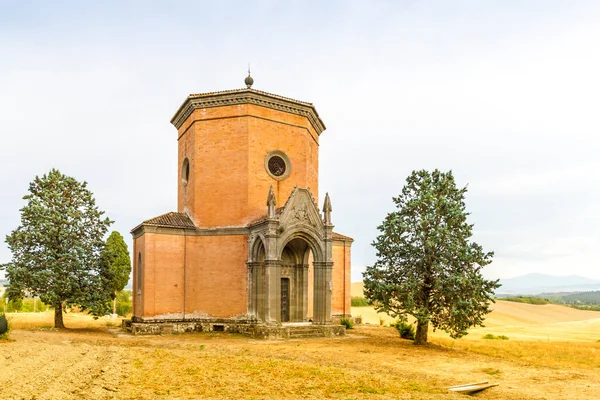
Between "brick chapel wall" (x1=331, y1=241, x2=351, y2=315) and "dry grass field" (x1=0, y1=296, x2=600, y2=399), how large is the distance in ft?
27.0

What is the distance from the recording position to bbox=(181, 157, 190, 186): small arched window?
2995 cm

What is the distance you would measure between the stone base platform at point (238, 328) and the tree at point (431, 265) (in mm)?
3625

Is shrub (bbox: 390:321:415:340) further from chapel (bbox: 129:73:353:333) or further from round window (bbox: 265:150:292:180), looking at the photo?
round window (bbox: 265:150:292:180)

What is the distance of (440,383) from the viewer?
47.9 ft

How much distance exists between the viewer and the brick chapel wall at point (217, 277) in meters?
27.0

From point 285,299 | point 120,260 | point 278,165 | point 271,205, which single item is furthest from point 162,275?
point 120,260

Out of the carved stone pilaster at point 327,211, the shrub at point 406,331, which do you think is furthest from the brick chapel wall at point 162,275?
the shrub at point 406,331

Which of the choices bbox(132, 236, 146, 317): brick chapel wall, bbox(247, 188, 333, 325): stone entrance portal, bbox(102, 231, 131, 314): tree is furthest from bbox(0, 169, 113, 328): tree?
bbox(102, 231, 131, 314): tree

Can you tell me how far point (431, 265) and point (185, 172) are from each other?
1575 cm

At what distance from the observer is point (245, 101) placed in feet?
91.4

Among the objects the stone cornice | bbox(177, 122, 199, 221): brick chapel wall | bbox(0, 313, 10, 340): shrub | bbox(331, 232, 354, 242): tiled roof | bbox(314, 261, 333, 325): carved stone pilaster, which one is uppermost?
the stone cornice

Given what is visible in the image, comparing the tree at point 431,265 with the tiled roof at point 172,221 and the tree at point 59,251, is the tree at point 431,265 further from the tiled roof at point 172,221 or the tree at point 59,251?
the tree at point 59,251

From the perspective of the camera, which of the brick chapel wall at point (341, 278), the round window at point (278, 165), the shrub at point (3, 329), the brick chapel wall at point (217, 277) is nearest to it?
the shrub at point (3, 329)

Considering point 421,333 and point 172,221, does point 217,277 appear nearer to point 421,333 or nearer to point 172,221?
point 172,221
